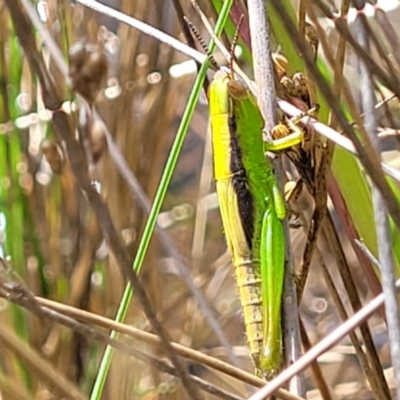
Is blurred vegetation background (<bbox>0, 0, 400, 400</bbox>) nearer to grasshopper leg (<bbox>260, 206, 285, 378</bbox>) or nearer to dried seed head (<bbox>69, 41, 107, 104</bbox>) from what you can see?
dried seed head (<bbox>69, 41, 107, 104</bbox>)

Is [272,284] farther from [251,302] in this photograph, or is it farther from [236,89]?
[236,89]

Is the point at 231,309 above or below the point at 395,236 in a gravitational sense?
below

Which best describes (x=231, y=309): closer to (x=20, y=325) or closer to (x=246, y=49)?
(x=20, y=325)

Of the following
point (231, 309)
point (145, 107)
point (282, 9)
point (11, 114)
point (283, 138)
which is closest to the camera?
point (282, 9)

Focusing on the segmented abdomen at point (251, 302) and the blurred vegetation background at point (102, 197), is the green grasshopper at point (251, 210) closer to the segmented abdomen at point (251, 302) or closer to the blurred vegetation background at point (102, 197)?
the segmented abdomen at point (251, 302)

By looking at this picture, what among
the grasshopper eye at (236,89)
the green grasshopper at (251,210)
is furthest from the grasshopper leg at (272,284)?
the grasshopper eye at (236,89)

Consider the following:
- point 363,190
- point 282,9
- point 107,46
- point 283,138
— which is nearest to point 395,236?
point 363,190

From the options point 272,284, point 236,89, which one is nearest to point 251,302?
point 272,284

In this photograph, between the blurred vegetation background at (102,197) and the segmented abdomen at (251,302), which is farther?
the blurred vegetation background at (102,197)

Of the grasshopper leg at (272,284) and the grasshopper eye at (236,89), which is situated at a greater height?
the grasshopper eye at (236,89)
